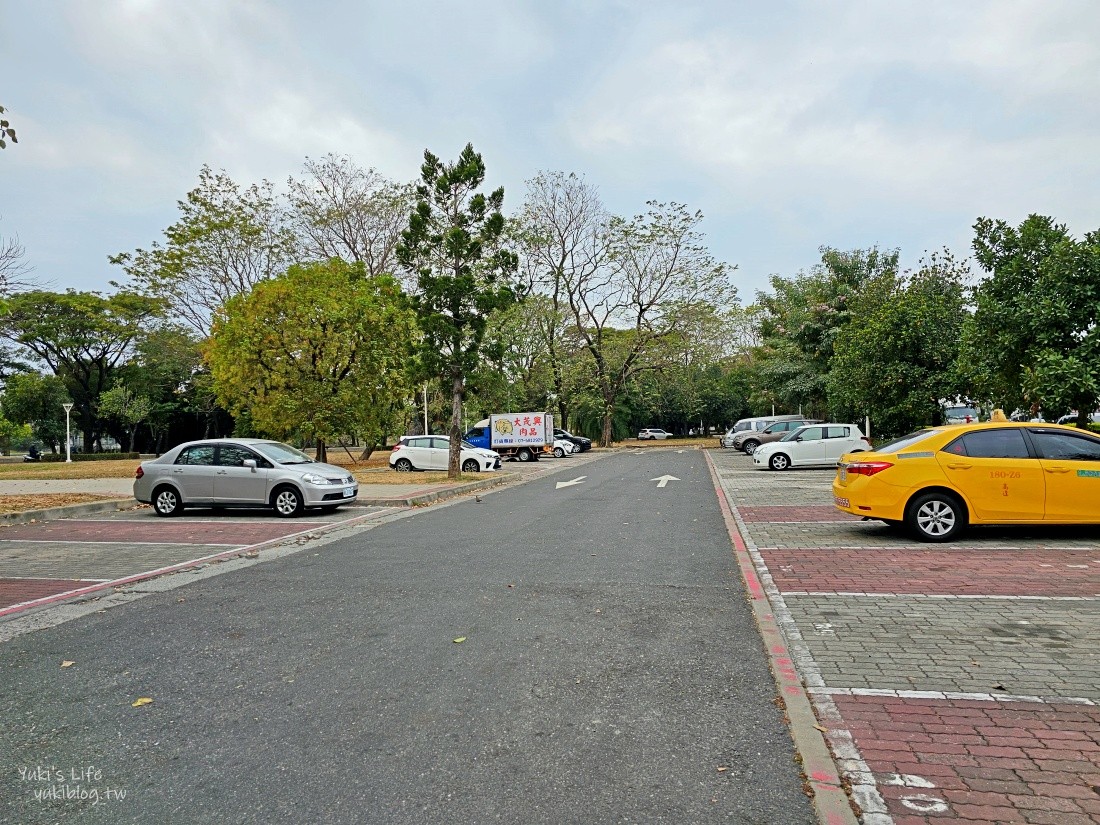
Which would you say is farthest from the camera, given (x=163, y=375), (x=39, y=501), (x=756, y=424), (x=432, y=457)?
(x=163, y=375)

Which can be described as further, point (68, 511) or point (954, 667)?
point (68, 511)

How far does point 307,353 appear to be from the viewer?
93.8ft

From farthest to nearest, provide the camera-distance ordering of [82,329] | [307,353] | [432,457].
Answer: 1. [82,329]
2. [307,353]
3. [432,457]

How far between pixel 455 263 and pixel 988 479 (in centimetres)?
1542

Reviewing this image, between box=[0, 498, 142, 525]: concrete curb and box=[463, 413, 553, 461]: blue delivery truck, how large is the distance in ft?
74.4

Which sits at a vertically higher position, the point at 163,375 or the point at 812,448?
the point at 163,375

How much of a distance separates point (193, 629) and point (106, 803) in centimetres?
291

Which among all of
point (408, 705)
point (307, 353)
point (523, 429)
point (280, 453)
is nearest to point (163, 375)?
point (307, 353)

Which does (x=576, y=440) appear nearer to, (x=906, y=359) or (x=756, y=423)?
(x=756, y=423)

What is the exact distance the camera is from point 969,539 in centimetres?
945

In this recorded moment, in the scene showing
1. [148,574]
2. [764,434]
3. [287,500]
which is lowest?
[148,574]

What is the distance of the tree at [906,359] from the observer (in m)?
23.2

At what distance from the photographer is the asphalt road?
3.21m

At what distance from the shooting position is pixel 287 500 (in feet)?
44.3
